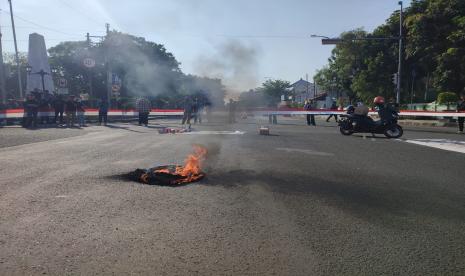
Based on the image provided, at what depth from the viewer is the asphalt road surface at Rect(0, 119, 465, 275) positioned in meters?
3.42

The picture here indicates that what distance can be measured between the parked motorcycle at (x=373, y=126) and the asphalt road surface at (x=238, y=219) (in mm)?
7352

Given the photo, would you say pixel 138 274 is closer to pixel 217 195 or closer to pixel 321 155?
pixel 217 195

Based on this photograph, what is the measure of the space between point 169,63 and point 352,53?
32009 millimetres

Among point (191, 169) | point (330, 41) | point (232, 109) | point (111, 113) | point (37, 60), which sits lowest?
point (191, 169)

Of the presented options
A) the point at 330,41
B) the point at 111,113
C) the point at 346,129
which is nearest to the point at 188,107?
the point at 346,129

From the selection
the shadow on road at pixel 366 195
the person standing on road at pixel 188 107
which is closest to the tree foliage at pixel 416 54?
the person standing on road at pixel 188 107

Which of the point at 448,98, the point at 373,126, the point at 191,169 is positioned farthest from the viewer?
the point at 448,98

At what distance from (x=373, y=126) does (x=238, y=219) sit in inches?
517

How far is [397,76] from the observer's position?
3044 centimetres

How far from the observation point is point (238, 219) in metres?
4.68

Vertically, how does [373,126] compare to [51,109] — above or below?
below

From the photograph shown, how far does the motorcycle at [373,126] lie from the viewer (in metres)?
16.1

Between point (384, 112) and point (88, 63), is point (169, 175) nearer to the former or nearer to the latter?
point (384, 112)

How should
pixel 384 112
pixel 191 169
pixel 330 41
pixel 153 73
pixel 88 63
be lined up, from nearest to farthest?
pixel 191 169 → pixel 384 112 → pixel 153 73 → pixel 330 41 → pixel 88 63
